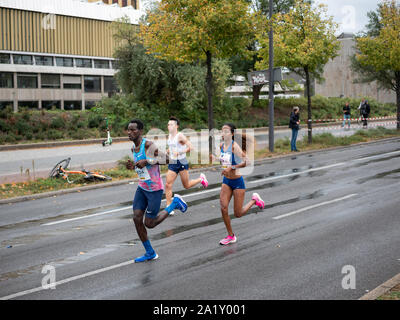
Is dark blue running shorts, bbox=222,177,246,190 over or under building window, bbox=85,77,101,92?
under

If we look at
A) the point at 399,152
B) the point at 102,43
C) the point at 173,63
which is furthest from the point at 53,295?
the point at 102,43

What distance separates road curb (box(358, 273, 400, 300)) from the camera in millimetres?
5078

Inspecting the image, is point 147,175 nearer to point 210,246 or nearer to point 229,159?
point 229,159

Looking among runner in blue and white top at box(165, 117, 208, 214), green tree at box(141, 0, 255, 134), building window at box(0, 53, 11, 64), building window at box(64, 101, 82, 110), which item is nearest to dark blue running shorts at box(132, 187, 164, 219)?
runner in blue and white top at box(165, 117, 208, 214)

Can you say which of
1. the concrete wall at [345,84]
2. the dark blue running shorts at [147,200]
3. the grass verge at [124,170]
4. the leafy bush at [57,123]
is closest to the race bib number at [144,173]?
the dark blue running shorts at [147,200]

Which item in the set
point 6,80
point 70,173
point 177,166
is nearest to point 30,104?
point 6,80

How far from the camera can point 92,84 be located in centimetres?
7006

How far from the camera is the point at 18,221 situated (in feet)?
32.8

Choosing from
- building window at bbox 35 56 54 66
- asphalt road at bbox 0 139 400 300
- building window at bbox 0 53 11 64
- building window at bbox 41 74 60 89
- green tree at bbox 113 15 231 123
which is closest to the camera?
asphalt road at bbox 0 139 400 300

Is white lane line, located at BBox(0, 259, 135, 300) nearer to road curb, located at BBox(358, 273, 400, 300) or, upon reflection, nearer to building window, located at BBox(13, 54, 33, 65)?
road curb, located at BBox(358, 273, 400, 300)

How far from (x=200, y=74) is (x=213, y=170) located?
18858 mm

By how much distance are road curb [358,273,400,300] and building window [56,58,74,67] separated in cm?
6591

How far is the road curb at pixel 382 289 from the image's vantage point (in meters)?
5.08

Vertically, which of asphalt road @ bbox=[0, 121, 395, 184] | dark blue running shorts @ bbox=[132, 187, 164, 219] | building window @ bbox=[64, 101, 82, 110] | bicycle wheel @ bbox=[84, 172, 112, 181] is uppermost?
building window @ bbox=[64, 101, 82, 110]
